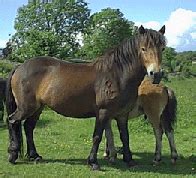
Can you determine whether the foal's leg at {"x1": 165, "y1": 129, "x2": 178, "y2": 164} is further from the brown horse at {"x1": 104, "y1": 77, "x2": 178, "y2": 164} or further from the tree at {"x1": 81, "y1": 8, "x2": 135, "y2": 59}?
the tree at {"x1": 81, "y1": 8, "x2": 135, "y2": 59}

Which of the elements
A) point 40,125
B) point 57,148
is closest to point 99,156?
point 57,148

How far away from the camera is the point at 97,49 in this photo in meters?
55.1

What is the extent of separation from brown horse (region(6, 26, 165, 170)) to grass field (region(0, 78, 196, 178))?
0.37m

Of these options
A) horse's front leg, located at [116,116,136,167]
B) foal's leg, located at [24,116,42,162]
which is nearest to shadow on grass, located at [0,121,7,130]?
foal's leg, located at [24,116,42,162]

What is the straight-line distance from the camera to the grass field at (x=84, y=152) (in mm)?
7469

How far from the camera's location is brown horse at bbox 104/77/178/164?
8273 mm

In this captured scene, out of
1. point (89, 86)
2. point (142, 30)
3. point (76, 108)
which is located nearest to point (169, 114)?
point (89, 86)


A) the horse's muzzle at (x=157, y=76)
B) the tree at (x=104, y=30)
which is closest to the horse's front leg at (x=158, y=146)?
the horse's muzzle at (x=157, y=76)

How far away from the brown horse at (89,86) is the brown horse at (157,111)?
20.4 inches

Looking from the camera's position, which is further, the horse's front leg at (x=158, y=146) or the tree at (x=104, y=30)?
the tree at (x=104, y=30)

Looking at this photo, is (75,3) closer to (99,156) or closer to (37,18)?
(37,18)

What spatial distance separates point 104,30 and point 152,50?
53.4 meters

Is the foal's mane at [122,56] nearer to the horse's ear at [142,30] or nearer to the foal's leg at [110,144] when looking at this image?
the horse's ear at [142,30]

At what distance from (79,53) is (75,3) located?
35.2ft
